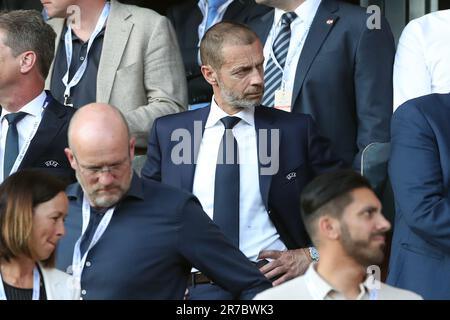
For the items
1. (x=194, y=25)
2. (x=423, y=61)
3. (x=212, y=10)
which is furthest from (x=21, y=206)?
(x=194, y=25)

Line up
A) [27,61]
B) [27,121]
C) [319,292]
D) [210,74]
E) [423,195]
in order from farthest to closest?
[27,61], [27,121], [210,74], [423,195], [319,292]

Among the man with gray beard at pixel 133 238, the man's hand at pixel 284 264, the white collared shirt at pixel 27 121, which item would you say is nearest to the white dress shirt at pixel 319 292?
the man with gray beard at pixel 133 238

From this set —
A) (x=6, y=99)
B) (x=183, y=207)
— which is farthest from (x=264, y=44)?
(x=183, y=207)

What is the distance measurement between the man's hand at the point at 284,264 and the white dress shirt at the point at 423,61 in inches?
38.4

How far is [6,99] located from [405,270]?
2.14m

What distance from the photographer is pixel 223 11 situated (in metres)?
8.48

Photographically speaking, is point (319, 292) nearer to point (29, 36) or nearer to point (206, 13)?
point (29, 36)

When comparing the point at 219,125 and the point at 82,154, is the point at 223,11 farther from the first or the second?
the point at 82,154

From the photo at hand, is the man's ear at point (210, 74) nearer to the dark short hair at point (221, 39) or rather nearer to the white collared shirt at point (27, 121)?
the dark short hair at point (221, 39)

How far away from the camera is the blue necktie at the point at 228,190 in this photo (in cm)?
677

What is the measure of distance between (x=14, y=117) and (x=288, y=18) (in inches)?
59.2

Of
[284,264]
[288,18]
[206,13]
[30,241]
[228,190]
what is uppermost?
[288,18]

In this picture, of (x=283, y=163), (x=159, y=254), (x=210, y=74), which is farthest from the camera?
(x=210, y=74)

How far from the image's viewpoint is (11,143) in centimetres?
712
